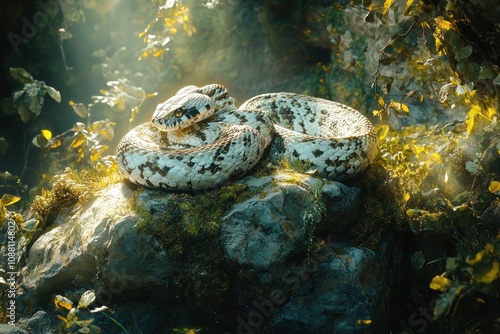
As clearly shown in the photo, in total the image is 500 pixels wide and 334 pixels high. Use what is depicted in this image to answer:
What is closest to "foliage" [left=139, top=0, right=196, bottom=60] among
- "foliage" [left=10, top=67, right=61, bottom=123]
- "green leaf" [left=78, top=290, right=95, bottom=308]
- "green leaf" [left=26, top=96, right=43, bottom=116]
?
"foliage" [left=10, top=67, right=61, bottom=123]

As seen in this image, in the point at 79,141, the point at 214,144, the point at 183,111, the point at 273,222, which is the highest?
the point at 183,111

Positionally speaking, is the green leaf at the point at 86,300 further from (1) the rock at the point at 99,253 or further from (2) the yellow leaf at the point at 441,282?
(2) the yellow leaf at the point at 441,282

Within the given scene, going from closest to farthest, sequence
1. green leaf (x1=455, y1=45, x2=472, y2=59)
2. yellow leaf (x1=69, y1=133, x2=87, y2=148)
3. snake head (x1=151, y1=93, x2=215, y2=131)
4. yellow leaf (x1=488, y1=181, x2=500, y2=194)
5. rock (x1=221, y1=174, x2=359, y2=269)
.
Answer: yellow leaf (x1=488, y1=181, x2=500, y2=194)
green leaf (x1=455, y1=45, x2=472, y2=59)
rock (x1=221, y1=174, x2=359, y2=269)
snake head (x1=151, y1=93, x2=215, y2=131)
yellow leaf (x1=69, y1=133, x2=87, y2=148)

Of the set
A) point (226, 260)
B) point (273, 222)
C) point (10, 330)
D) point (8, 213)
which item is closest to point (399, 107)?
point (273, 222)

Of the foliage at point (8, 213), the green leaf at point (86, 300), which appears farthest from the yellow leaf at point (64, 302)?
the foliage at point (8, 213)

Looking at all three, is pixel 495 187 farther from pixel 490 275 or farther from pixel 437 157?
pixel 490 275

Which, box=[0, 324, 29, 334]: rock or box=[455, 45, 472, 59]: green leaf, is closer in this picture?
box=[455, 45, 472, 59]: green leaf

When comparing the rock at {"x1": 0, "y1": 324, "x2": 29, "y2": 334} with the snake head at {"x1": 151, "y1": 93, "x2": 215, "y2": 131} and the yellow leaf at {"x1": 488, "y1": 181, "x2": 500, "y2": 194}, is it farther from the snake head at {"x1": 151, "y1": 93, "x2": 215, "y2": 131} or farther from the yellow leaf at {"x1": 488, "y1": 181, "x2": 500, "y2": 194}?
the yellow leaf at {"x1": 488, "y1": 181, "x2": 500, "y2": 194}
